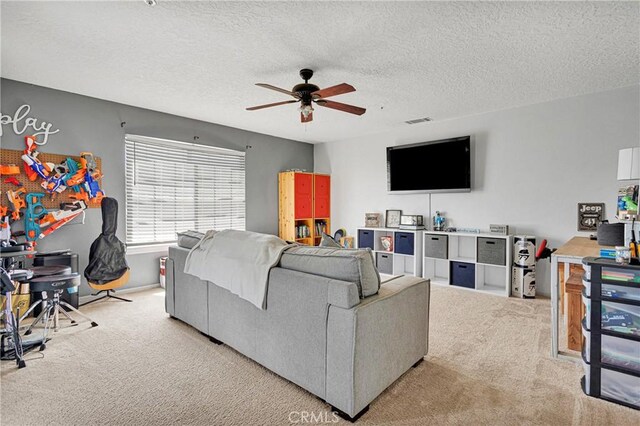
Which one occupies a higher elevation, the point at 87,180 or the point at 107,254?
the point at 87,180

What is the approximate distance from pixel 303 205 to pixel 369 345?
14.7ft

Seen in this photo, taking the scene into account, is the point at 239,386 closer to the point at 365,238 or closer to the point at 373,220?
the point at 365,238

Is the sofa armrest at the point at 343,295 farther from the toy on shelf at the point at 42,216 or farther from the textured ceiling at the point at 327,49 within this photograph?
the toy on shelf at the point at 42,216

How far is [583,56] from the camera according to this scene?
111 inches

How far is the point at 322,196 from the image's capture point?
256 inches

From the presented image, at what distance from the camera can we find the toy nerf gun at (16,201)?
3.35 meters

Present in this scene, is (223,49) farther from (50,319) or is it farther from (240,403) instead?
(50,319)

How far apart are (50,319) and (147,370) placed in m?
1.67

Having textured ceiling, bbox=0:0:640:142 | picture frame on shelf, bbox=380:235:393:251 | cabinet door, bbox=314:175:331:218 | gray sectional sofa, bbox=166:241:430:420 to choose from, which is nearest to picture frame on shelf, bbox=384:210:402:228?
picture frame on shelf, bbox=380:235:393:251

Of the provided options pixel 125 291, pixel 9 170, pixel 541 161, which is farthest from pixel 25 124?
pixel 541 161

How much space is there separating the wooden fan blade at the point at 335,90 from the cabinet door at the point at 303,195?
3.12 metres

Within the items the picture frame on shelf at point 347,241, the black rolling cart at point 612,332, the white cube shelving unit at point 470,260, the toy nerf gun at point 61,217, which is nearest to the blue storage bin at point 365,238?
the picture frame on shelf at point 347,241

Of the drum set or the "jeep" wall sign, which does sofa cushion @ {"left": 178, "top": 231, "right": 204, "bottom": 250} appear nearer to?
the drum set

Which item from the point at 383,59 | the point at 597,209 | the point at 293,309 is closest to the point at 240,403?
the point at 293,309
